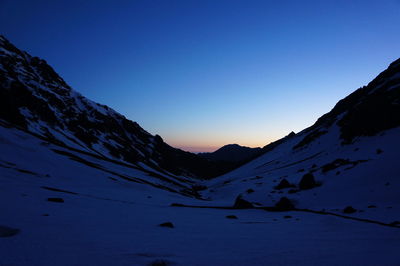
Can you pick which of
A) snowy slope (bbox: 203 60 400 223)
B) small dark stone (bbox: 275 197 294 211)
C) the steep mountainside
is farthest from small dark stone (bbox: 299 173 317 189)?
the steep mountainside

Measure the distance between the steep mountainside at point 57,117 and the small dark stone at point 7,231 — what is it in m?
52.9

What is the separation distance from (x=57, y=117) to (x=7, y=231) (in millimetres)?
118462

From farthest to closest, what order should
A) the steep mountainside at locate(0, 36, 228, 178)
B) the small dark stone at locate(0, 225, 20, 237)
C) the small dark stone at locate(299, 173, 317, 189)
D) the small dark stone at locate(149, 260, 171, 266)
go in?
the steep mountainside at locate(0, 36, 228, 178) → the small dark stone at locate(299, 173, 317, 189) → the small dark stone at locate(0, 225, 20, 237) → the small dark stone at locate(149, 260, 171, 266)

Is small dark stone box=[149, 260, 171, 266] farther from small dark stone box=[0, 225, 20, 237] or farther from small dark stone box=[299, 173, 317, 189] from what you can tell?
small dark stone box=[299, 173, 317, 189]

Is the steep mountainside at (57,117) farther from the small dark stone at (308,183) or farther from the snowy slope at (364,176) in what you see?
the small dark stone at (308,183)

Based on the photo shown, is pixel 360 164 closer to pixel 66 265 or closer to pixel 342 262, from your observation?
pixel 342 262

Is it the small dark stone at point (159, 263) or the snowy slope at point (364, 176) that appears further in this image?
the snowy slope at point (364, 176)

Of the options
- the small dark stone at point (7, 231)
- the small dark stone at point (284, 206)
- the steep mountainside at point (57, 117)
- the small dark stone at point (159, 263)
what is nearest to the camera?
the small dark stone at point (159, 263)

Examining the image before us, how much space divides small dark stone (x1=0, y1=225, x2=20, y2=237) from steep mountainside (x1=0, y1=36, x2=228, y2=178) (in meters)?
52.9

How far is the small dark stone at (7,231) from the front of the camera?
7717 mm

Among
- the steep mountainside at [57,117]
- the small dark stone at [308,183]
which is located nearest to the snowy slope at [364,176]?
the small dark stone at [308,183]

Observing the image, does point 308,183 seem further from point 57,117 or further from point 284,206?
point 57,117

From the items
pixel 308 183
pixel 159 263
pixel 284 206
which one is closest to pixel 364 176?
pixel 308 183

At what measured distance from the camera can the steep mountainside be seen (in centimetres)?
8371
